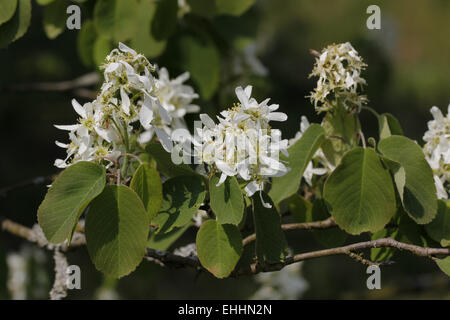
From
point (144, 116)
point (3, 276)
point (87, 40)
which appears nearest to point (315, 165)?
point (144, 116)

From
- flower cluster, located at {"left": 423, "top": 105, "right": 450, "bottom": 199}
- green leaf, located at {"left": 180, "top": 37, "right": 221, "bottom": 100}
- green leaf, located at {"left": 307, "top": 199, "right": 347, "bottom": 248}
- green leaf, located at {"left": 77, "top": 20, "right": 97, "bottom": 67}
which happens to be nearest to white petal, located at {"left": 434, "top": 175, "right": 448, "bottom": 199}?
flower cluster, located at {"left": 423, "top": 105, "right": 450, "bottom": 199}

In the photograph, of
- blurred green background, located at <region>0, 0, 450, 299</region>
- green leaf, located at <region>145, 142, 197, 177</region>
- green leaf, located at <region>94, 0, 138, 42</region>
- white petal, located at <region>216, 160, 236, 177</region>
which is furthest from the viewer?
blurred green background, located at <region>0, 0, 450, 299</region>

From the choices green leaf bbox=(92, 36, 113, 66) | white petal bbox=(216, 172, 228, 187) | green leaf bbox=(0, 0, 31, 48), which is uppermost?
green leaf bbox=(92, 36, 113, 66)

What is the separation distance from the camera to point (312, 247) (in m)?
4.20

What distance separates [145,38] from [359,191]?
31.2 inches

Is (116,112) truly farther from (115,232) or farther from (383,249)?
(383,249)

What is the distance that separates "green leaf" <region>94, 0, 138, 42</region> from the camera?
143 cm

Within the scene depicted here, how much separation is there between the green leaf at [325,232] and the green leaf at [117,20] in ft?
2.25

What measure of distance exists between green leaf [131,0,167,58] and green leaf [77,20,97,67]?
6.9 inches

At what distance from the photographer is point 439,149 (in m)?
1.14

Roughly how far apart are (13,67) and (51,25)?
2977mm

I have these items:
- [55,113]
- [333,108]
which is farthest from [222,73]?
[55,113]

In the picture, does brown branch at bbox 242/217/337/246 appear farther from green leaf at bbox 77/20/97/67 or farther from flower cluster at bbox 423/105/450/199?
green leaf at bbox 77/20/97/67

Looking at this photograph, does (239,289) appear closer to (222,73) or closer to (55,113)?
(222,73)
